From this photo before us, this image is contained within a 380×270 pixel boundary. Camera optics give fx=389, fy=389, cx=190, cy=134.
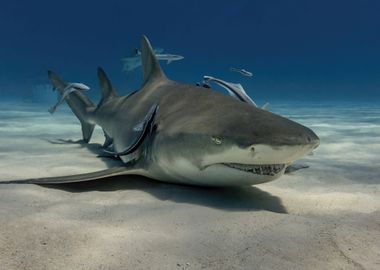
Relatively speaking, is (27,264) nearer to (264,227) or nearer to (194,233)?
(194,233)

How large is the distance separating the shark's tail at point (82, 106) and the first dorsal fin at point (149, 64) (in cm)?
143

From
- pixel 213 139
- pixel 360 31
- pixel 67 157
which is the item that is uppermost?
pixel 360 31

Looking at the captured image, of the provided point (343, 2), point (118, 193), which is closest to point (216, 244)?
point (118, 193)

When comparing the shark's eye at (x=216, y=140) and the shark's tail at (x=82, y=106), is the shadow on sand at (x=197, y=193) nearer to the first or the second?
the shark's eye at (x=216, y=140)

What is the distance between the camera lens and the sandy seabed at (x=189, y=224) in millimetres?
1794

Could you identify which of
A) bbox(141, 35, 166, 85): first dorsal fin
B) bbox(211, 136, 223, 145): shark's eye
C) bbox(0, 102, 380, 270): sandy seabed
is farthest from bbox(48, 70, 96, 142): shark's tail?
bbox(211, 136, 223, 145): shark's eye

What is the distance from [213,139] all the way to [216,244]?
804 millimetres

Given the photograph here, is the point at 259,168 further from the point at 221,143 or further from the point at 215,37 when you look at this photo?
the point at 215,37

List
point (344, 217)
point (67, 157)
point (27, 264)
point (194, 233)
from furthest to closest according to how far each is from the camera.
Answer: point (67, 157) → point (344, 217) → point (194, 233) → point (27, 264)

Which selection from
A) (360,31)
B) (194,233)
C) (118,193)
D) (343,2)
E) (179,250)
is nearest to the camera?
(179,250)

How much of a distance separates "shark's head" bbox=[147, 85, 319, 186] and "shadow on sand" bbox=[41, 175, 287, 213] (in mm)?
111

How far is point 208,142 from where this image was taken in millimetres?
2637

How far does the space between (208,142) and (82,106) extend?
171 inches

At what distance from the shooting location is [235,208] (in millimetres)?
2629
